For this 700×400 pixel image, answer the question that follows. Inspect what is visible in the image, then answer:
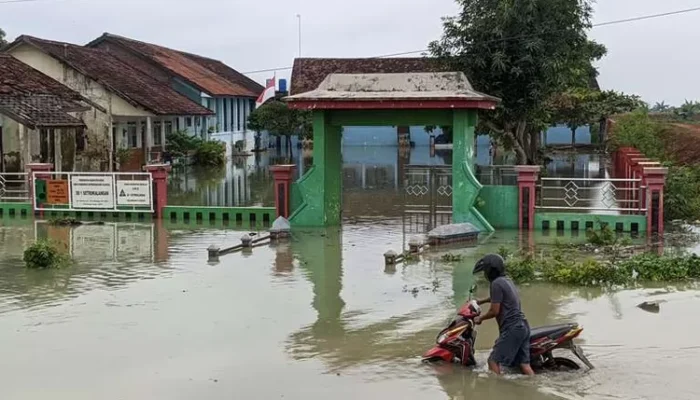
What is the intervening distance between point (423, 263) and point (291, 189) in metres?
6.15

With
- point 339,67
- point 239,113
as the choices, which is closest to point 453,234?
point 339,67

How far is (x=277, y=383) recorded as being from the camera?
26.3 ft

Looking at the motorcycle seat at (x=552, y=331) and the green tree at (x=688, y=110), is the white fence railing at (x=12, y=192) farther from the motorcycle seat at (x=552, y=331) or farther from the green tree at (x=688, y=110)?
the green tree at (x=688, y=110)

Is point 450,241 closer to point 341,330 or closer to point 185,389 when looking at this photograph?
point 341,330

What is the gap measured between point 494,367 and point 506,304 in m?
0.64

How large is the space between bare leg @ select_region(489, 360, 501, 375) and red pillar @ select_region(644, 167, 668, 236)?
10.6 metres

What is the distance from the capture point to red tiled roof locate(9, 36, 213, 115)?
1419 inches

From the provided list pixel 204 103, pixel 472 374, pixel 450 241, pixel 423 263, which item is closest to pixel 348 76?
pixel 450 241

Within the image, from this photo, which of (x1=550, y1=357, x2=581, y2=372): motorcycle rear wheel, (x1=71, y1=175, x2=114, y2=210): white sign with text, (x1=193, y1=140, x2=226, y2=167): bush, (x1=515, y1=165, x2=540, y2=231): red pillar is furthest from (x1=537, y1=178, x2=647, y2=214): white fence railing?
(x1=193, y1=140, x2=226, y2=167): bush

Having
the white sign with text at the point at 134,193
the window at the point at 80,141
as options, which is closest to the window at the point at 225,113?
the window at the point at 80,141

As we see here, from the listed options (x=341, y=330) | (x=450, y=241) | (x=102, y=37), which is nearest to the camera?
(x=341, y=330)

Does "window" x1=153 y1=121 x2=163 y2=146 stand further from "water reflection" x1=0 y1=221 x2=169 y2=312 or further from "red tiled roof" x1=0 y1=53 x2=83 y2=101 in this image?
"water reflection" x1=0 y1=221 x2=169 y2=312

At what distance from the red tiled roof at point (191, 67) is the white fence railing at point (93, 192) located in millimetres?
25836

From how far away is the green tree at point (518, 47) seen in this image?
24562mm
